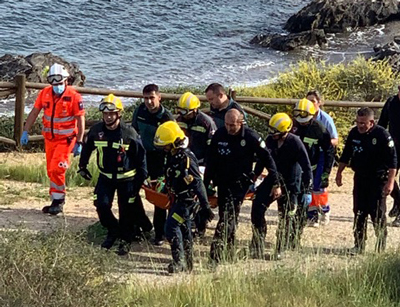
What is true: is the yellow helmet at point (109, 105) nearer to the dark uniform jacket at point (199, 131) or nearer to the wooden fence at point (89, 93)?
the dark uniform jacket at point (199, 131)

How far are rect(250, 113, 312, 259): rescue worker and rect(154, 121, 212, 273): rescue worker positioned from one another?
83cm

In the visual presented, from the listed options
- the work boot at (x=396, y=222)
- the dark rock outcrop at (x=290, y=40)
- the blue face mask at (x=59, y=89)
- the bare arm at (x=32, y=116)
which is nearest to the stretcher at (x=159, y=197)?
the blue face mask at (x=59, y=89)

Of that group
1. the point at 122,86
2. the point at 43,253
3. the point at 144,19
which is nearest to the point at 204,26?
the point at 144,19

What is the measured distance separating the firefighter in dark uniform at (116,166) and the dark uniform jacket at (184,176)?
0.71 metres

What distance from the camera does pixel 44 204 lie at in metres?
10.9

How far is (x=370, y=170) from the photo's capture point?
29.7 ft

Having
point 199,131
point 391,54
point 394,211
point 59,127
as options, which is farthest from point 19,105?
point 391,54

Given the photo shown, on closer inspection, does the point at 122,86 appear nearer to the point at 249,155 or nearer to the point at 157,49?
the point at 157,49

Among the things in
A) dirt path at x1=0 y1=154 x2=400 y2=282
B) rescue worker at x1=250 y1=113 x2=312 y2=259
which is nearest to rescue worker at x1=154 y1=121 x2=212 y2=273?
dirt path at x1=0 y1=154 x2=400 y2=282

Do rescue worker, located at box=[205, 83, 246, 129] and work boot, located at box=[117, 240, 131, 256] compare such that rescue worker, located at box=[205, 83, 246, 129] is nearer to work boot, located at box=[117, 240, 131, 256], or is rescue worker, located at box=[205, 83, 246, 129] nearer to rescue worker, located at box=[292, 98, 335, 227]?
rescue worker, located at box=[292, 98, 335, 227]

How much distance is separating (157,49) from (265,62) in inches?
176

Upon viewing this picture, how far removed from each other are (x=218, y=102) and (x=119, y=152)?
1.51m

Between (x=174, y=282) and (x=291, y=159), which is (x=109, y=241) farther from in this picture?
(x=291, y=159)

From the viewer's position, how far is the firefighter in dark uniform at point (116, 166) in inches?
345
